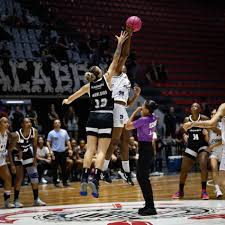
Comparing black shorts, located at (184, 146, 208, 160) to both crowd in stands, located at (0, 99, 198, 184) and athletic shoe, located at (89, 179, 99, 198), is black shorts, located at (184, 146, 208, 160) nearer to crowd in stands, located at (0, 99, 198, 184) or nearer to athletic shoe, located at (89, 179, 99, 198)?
athletic shoe, located at (89, 179, 99, 198)

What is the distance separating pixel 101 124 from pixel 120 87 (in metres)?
1.10

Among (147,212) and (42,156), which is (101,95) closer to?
(147,212)

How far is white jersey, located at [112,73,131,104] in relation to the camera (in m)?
8.70

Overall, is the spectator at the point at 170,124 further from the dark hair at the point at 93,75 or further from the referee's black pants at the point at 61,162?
the dark hair at the point at 93,75

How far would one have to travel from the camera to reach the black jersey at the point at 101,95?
25.7 ft

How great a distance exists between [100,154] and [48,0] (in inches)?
695

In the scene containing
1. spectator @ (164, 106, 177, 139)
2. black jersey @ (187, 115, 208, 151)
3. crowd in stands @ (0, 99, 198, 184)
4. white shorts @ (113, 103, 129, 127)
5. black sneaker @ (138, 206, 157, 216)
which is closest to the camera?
black sneaker @ (138, 206, 157, 216)

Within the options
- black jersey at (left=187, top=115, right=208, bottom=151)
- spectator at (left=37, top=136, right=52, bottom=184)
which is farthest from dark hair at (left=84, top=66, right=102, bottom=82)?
spectator at (left=37, top=136, right=52, bottom=184)

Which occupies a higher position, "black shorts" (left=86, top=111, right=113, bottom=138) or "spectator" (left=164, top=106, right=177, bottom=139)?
"spectator" (left=164, top=106, right=177, bottom=139)

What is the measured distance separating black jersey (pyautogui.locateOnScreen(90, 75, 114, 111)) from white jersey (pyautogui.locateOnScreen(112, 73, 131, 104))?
80cm

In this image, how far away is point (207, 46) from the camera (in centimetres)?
2877

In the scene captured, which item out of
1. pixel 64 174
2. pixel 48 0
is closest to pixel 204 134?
pixel 64 174

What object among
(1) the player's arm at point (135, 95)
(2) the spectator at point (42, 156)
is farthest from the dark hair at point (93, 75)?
(2) the spectator at point (42, 156)

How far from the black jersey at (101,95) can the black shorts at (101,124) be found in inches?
3.6
